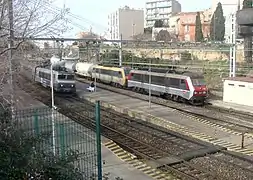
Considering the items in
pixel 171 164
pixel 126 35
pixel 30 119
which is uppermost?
pixel 126 35

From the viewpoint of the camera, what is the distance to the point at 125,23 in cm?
11069

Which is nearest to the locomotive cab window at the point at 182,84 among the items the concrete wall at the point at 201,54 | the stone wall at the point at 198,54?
the concrete wall at the point at 201,54

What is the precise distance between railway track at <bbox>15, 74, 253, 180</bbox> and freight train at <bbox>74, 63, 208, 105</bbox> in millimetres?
5714

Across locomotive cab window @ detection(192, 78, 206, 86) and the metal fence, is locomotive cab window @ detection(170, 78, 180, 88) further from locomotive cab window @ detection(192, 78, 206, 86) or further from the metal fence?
the metal fence

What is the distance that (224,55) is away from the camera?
151 ft

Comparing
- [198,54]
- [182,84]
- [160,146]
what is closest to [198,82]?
[182,84]

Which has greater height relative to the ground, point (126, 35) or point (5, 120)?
point (126, 35)

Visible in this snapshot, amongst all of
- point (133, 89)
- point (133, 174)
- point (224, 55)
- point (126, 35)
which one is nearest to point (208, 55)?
point (224, 55)

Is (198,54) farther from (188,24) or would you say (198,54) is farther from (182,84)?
(188,24)

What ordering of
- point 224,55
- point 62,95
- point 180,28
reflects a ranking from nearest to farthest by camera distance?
point 62,95
point 224,55
point 180,28

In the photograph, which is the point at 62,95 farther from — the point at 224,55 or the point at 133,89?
the point at 224,55

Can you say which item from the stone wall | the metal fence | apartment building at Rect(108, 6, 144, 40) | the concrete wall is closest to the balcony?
the concrete wall

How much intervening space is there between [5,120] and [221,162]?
8.13 m

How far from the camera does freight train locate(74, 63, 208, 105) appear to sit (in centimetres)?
2597
